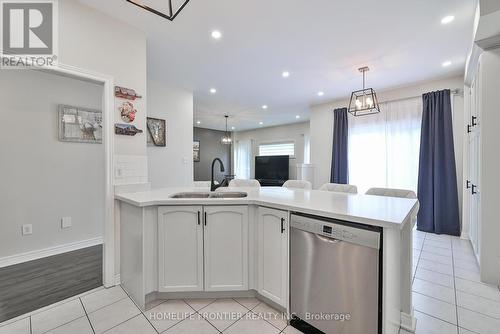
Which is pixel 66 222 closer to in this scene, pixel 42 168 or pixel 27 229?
pixel 27 229

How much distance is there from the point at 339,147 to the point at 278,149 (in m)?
3.46

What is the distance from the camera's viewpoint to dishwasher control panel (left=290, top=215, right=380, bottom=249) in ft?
4.08

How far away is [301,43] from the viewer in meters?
2.75

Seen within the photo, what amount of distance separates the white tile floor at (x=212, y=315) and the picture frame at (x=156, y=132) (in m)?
2.38

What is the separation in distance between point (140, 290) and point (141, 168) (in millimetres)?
1201

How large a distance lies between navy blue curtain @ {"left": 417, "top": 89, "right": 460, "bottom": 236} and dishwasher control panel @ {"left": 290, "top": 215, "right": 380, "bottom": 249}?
3.61m

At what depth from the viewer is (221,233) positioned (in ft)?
6.21

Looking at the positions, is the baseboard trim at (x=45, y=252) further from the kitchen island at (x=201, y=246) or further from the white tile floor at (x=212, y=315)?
the kitchen island at (x=201, y=246)

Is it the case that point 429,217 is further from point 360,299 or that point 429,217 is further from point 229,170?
point 229,170

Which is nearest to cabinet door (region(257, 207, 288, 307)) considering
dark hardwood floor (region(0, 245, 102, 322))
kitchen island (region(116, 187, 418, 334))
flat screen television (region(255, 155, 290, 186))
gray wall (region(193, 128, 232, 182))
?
kitchen island (region(116, 187, 418, 334))

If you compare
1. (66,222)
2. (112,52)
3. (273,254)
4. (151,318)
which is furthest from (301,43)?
(66,222)

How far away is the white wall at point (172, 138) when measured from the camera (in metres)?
3.89

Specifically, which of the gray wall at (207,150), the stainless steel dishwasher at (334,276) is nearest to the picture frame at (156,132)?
the stainless steel dishwasher at (334,276)

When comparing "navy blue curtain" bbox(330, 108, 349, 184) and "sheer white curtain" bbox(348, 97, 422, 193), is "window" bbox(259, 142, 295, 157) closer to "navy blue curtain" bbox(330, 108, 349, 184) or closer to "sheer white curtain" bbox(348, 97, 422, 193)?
"navy blue curtain" bbox(330, 108, 349, 184)
